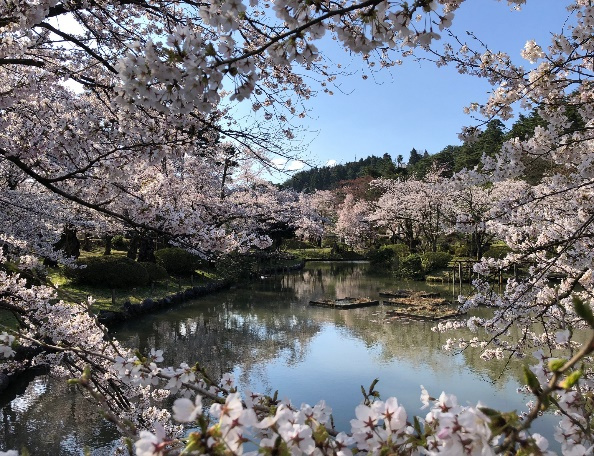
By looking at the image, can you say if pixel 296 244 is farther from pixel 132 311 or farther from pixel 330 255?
pixel 132 311

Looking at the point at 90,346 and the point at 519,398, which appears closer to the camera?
the point at 90,346

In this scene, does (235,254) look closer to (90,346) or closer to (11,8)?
(90,346)

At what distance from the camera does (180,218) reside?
3.28 m

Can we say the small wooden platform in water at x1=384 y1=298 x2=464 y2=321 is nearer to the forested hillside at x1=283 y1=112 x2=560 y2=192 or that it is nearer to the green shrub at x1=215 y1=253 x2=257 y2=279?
the forested hillside at x1=283 y1=112 x2=560 y2=192

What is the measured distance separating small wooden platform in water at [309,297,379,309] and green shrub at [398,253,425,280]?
552 cm

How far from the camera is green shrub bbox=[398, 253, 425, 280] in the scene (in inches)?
695

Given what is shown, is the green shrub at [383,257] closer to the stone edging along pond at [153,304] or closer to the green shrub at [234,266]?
the green shrub at [234,266]

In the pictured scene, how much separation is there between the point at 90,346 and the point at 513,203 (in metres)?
3.13

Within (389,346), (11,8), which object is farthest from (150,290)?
(11,8)

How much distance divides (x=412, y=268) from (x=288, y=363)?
1137 centimetres

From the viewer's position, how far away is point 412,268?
1784 cm

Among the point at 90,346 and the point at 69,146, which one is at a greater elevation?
the point at 69,146

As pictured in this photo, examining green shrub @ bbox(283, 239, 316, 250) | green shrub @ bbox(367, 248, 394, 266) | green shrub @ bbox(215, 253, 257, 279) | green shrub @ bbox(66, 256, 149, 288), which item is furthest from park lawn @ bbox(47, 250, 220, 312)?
green shrub @ bbox(283, 239, 316, 250)

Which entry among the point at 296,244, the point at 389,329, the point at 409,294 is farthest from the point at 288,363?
the point at 296,244
